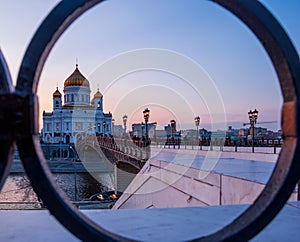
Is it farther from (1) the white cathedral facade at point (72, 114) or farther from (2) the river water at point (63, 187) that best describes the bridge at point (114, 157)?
(1) the white cathedral facade at point (72, 114)

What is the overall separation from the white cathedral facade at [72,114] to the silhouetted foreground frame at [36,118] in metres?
42.1

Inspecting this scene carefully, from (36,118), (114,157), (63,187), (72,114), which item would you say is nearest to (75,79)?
(72,114)

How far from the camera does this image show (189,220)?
5.20ft

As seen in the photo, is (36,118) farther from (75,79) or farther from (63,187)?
(75,79)

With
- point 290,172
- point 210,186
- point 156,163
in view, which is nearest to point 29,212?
point 290,172

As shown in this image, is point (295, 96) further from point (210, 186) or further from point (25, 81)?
point (210, 186)

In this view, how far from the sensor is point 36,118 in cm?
70

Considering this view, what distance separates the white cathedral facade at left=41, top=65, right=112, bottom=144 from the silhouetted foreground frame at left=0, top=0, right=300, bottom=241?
4211 centimetres

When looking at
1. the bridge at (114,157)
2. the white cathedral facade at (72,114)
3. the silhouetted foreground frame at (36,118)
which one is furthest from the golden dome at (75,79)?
the silhouetted foreground frame at (36,118)

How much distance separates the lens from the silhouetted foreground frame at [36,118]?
672mm

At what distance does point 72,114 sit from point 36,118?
45.0 metres

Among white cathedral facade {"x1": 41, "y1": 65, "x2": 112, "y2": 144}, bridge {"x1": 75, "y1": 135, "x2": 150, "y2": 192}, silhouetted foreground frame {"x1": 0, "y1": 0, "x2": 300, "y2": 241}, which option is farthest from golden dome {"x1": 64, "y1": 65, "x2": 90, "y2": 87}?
silhouetted foreground frame {"x1": 0, "y1": 0, "x2": 300, "y2": 241}

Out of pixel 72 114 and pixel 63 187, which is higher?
pixel 72 114

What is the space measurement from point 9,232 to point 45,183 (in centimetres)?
83
